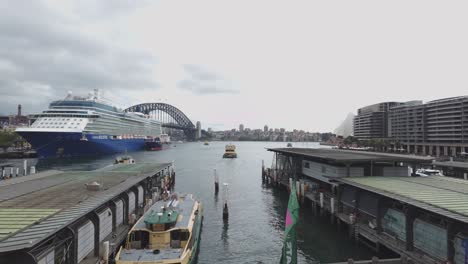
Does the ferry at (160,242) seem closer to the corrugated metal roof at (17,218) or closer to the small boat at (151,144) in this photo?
the corrugated metal roof at (17,218)

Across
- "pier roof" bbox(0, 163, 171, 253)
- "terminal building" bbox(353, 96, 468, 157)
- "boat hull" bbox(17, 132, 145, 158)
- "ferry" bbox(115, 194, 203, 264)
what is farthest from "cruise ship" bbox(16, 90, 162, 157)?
"terminal building" bbox(353, 96, 468, 157)

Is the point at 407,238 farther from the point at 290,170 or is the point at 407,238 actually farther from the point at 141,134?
the point at 141,134

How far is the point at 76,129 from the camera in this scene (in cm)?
8688

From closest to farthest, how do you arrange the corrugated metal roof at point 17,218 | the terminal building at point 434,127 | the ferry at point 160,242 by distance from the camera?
the corrugated metal roof at point 17,218 < the ferry at point 160,242 < the terminal building at point 434,127

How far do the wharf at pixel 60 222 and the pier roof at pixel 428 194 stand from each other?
56.8 feet

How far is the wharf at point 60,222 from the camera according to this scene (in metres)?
10.7

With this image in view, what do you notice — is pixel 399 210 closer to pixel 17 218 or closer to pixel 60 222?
pixel 60 222

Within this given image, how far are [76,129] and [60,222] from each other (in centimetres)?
8513

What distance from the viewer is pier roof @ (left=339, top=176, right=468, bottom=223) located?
14.3 m

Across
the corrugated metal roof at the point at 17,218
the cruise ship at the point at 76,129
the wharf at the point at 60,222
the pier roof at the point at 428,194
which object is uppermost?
the cruise ship at the point at 76,129

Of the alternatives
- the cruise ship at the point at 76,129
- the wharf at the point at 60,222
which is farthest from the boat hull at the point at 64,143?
the wharf at the point at 60,222

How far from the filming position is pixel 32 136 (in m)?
83.1

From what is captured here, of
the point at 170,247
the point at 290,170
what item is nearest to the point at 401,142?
the point at 290,170

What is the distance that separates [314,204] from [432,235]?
51.0 ft
